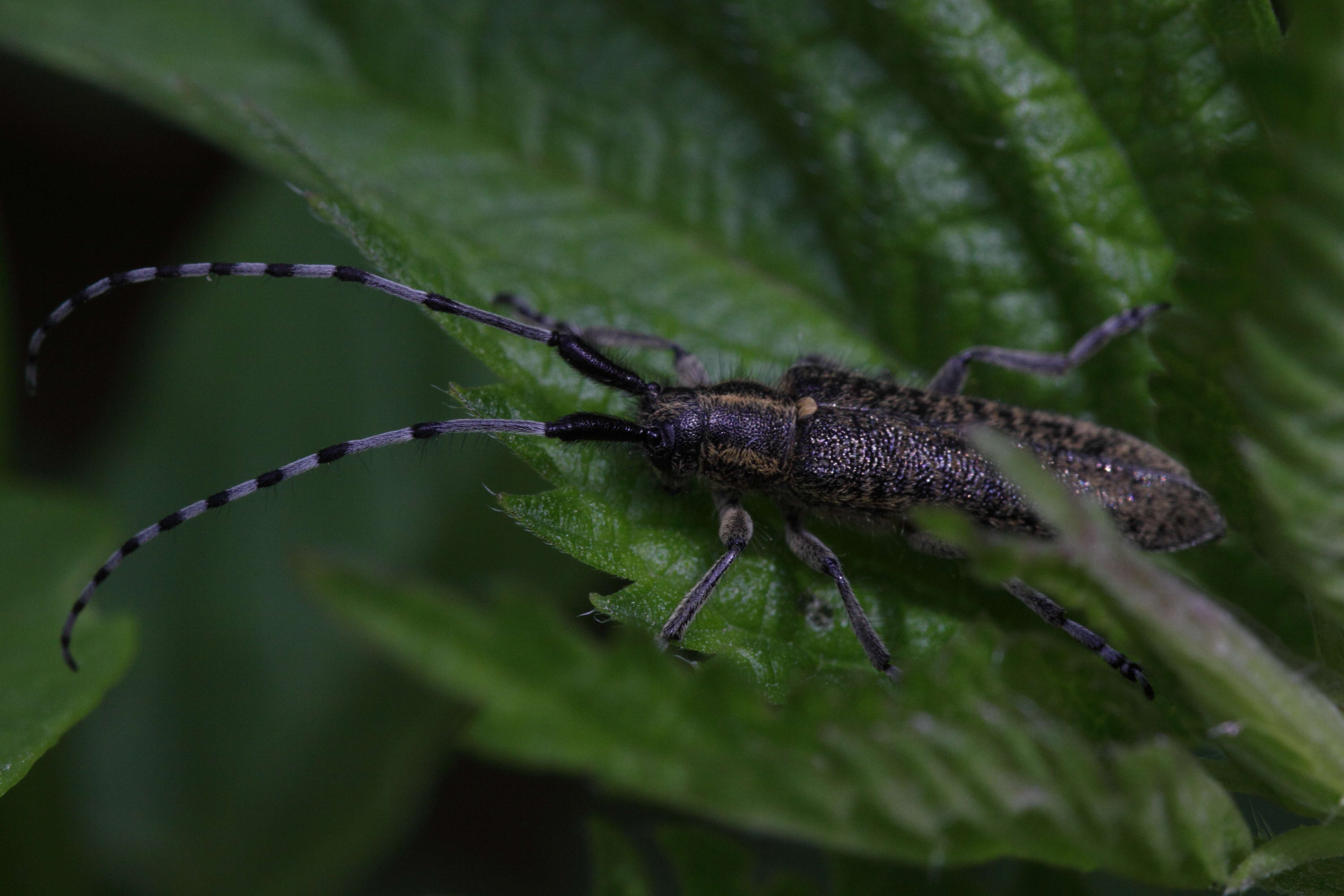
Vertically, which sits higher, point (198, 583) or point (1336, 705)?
point (1336, 705)

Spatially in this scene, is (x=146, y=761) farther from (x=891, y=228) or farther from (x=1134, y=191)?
(x=1134, y=191)

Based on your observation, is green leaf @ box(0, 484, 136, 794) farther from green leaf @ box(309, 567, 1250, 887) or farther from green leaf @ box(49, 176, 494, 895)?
green leaf @ box(309, 567, 1250, 887)

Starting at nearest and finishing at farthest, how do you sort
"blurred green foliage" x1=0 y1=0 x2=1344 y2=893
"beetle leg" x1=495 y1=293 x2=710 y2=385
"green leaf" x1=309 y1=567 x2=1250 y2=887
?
1. "green leaf" x1=309 y1=567 x2=1250 y2=887
2. "blurred green foliage" x1=0 y1=0 x2=1344 y2=893
3. "beetle leg" x1=495 y1=293 x2=710 y2=385

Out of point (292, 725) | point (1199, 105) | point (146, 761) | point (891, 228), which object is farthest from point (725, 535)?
point (146, 761)

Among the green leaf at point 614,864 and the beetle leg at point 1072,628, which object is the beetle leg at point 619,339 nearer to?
the beetle leg at point 1072,628

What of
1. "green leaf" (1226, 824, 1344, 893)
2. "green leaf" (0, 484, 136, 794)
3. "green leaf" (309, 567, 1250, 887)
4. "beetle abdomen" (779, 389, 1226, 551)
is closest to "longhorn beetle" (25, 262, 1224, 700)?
"beetle abdomen" (779, 389, 1226, 551)

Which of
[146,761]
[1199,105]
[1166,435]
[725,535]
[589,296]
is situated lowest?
[146,761]

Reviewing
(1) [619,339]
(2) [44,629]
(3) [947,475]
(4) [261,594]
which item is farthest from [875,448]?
(4) [261,594]
